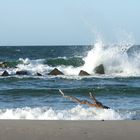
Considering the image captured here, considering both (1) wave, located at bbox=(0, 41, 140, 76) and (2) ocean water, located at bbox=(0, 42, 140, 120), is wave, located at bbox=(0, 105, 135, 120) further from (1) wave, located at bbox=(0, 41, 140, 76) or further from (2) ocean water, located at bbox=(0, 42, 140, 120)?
(1) wave, located at bbox=(0, 41, 140, 76)

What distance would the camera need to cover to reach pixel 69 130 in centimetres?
716

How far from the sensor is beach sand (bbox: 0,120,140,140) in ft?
22.2

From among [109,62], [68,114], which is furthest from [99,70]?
[68,114]

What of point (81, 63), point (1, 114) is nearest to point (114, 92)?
point (1, 114)

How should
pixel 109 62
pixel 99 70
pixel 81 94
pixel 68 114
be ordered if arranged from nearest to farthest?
pixel 68 114, pixel 81 94, pixel 99 70, pixel 109 62

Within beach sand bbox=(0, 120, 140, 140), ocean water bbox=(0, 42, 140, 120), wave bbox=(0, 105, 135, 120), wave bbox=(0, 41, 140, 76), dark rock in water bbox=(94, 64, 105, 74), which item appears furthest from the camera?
wave bbox=(0, 41, 140, 76)

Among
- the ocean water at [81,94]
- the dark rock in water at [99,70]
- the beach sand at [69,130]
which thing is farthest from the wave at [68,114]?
the dark rock in water at [99,70]

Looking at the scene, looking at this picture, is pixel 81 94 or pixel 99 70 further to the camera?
pixel 99 70

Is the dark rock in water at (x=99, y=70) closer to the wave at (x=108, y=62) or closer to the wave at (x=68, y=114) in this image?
the wave at (x=108, y=62)

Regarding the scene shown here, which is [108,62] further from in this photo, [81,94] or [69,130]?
[69,130]

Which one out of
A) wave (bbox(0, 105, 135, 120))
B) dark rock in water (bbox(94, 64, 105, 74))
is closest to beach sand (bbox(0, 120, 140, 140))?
wave (bbox(0, 105, 135, 120))

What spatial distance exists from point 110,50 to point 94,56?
105 cm

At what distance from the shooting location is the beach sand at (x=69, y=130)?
677cm

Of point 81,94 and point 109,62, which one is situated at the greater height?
point 109,62
